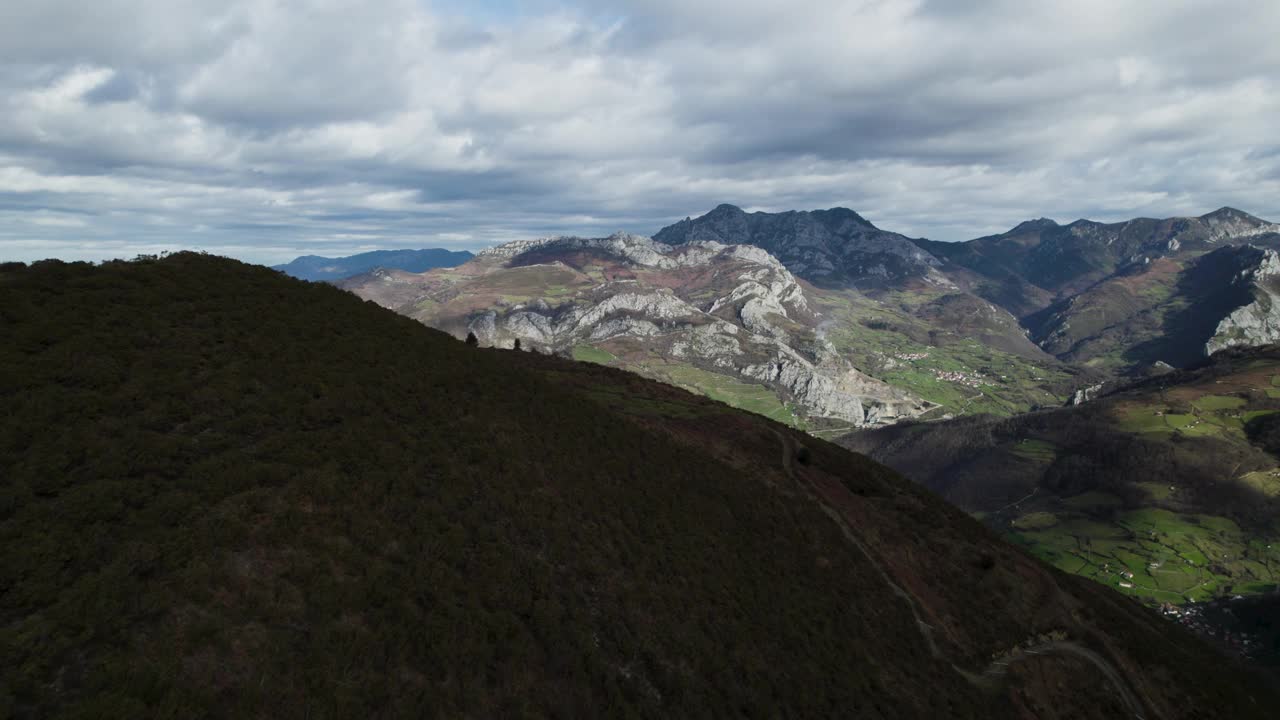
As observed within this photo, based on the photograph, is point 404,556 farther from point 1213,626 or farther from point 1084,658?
point 1213,626

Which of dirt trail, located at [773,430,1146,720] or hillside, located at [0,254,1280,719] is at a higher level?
hillside, located at [0,254,1280,719]

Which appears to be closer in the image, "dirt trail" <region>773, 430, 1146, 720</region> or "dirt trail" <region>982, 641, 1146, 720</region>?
"dirt trail" <region>773, 430, 1146, 720</region>

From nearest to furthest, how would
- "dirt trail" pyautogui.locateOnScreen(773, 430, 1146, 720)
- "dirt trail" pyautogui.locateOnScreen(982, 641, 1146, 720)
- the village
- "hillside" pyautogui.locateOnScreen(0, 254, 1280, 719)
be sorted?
"hillside" pyautogui.locateOnScreen(0, 254, 1280, 719) → "dirt trail" pyautogui.locateOnScreen(773, 430, 1146, 720) → "dirt trail" pyautogui.locateOnScreen(982, 641, 1146, 720) → the village

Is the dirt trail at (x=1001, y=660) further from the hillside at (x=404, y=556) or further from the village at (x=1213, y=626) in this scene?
the village at (x=1213, y=626)

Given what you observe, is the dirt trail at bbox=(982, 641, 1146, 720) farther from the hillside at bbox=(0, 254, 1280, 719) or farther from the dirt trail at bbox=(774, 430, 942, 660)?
the dirt trail at bbox=(774, 430, 942, 660)

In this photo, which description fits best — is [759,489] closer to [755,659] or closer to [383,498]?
[755,659]

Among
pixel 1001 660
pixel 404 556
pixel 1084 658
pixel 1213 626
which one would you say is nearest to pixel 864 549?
pixel 1001 660

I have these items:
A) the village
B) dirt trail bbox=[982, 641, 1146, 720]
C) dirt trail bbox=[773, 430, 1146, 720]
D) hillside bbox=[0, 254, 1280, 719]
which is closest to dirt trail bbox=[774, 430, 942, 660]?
dirt trail bbox=[773, 430, 1146, 720]

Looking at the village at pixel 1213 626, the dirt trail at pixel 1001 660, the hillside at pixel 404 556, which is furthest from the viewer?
the village at pixel 1213 626

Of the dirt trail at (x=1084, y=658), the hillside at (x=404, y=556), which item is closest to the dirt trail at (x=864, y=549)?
the hillside at (x=404, y=556)

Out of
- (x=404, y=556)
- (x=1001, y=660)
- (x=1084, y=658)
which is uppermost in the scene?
(x=404, y=556)
